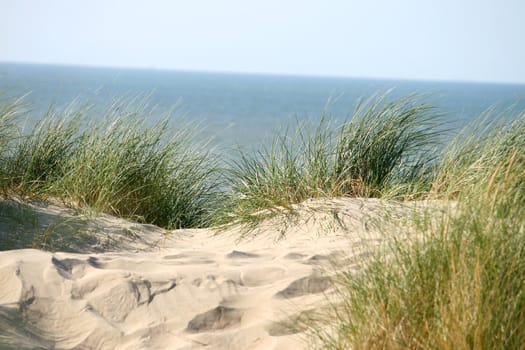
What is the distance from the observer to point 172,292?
297 centimetres

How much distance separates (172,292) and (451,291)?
4.18 feet

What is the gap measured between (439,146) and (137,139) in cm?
227

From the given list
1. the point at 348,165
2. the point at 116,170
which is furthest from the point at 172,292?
the point at 348,165

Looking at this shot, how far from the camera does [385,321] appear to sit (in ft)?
7.43

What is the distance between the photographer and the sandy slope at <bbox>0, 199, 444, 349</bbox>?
2.68 meters

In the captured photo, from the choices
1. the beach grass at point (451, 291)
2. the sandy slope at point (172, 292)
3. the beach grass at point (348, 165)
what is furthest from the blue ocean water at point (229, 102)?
the beach grass at point (451, 291)

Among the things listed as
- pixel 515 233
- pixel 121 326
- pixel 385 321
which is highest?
pixel 515 233

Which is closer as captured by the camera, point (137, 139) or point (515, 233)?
point (515, 233)

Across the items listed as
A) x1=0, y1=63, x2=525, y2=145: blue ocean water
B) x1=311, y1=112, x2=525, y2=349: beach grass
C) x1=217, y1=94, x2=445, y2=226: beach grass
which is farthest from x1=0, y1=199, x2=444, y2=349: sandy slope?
x1=0, y1=63, x2=525, y2=145: blue ocean water

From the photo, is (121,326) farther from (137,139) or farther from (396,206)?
(137,139)

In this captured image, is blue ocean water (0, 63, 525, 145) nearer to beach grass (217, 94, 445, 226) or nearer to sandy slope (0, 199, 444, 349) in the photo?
beach grass (217, 94, 445, 226)

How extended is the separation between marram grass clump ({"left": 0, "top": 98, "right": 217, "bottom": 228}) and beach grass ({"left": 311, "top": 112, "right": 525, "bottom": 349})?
2.17 meters

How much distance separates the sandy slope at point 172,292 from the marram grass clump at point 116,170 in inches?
24.4

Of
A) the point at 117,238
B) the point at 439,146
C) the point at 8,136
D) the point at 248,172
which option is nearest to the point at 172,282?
the point at 117,238
